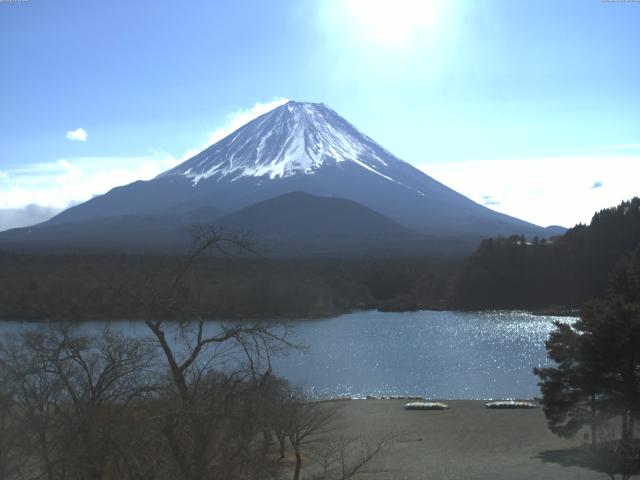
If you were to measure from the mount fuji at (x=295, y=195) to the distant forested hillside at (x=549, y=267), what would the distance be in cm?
2887

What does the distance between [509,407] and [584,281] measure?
30984 mm

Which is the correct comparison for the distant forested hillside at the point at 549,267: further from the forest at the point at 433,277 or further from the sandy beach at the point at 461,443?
the sandy beach at the point at 461,443

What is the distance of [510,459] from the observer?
37.4ft

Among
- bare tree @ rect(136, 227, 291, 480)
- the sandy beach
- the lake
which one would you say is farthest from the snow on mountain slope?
bare tree @ rect(136, 227, 291, 480)

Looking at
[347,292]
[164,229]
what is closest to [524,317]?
[347,292]

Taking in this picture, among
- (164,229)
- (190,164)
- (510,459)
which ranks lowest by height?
(510,459)

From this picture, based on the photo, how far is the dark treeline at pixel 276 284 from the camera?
109 feet

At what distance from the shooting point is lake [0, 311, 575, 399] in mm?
20078

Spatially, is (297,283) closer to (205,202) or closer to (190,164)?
(205,202)

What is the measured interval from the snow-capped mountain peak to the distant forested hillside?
172 feet

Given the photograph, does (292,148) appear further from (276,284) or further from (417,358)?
(417,358)

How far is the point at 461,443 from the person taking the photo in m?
12.9

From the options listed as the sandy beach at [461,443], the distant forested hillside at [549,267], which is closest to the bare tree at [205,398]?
the sandy beach at [461,443]

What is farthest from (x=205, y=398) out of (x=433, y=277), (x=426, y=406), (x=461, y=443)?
(x=433, y=277)
